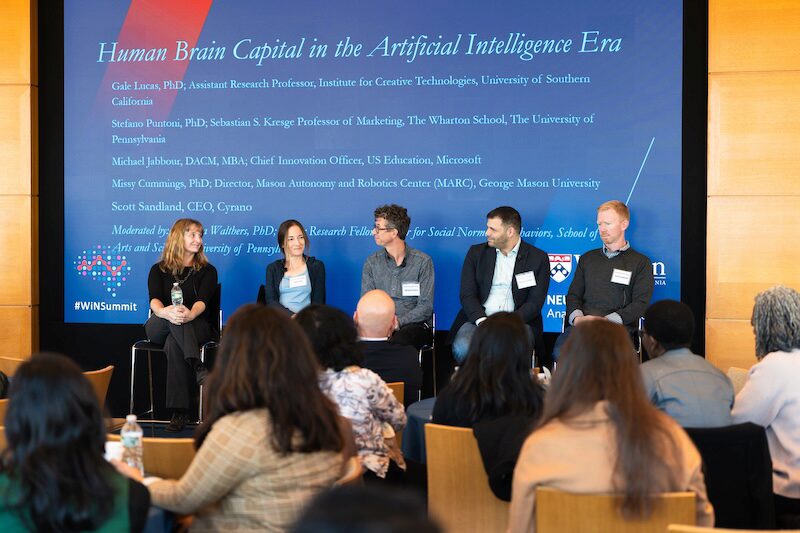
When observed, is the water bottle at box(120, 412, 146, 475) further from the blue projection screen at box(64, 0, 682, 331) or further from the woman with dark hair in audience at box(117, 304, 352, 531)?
the blue projection screen at box(64, 0, 682, 331)

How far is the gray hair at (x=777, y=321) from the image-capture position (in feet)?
11.3

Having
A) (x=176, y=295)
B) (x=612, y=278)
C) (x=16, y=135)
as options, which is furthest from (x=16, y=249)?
(x=612, y=278)

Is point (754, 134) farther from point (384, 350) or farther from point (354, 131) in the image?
Result: point (384, 350)

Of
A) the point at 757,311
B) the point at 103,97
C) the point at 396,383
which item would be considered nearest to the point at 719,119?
the point at 757,311

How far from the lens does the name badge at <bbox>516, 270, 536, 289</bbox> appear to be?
6.16 m

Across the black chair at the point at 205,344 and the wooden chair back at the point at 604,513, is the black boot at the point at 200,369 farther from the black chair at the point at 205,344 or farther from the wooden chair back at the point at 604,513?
the wooden chair back at the point at 604,513

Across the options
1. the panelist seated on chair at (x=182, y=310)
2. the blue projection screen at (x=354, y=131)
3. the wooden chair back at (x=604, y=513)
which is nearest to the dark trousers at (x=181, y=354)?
the panelist seated on chair at (x=182, y=310)

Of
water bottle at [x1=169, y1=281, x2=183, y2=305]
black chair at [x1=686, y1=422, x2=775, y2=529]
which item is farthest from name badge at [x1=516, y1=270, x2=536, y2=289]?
black chair at [x1=686, y1=422, x2=775, y2=529]

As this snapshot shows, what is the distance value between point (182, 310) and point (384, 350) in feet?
7.86

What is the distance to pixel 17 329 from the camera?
23.9 ft

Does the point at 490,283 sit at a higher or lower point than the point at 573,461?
higher

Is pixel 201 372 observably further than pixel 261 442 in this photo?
Yes

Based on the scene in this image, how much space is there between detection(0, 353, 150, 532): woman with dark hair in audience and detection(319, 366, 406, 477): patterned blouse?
127 cm

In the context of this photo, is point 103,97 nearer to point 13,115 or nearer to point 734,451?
point 13,115
